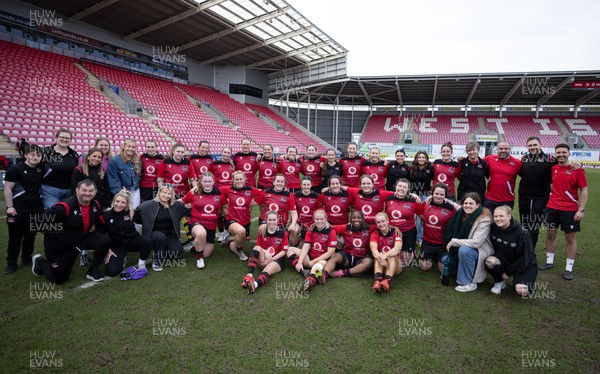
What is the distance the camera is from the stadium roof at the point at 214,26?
16844 millimetres

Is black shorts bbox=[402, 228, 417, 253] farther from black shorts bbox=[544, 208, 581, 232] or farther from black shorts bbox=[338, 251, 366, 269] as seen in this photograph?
black shorts bbox=[544, 208, 581, 232]

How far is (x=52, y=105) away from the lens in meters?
13.9

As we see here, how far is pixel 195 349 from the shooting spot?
2674mm

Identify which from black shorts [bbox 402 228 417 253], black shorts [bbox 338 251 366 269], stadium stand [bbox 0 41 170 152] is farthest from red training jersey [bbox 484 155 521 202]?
stadium stand [bbox 0 41 170 152]

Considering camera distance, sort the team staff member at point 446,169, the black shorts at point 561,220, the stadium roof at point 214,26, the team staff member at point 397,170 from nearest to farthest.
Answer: the black shorts at point 561,220
the team staff member at point 446,169
the team staff member at point 397,170
the stadium roof at point 214,26

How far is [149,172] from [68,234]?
212 centimetres

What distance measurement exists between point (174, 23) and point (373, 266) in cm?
2066

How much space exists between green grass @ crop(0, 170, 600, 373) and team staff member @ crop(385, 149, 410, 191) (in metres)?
2.36

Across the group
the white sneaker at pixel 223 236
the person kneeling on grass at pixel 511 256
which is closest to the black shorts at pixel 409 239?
the person kneeling on grass at pixel 511 256

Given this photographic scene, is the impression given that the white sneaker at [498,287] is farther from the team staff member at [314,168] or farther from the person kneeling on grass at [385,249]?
the team staff member at [314,168]

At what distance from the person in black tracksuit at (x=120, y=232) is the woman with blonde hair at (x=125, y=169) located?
938 mm

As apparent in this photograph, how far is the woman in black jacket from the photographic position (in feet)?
14.6

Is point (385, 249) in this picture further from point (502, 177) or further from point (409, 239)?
point (502, 177)

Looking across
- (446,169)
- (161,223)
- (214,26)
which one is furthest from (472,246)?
(214,26)
